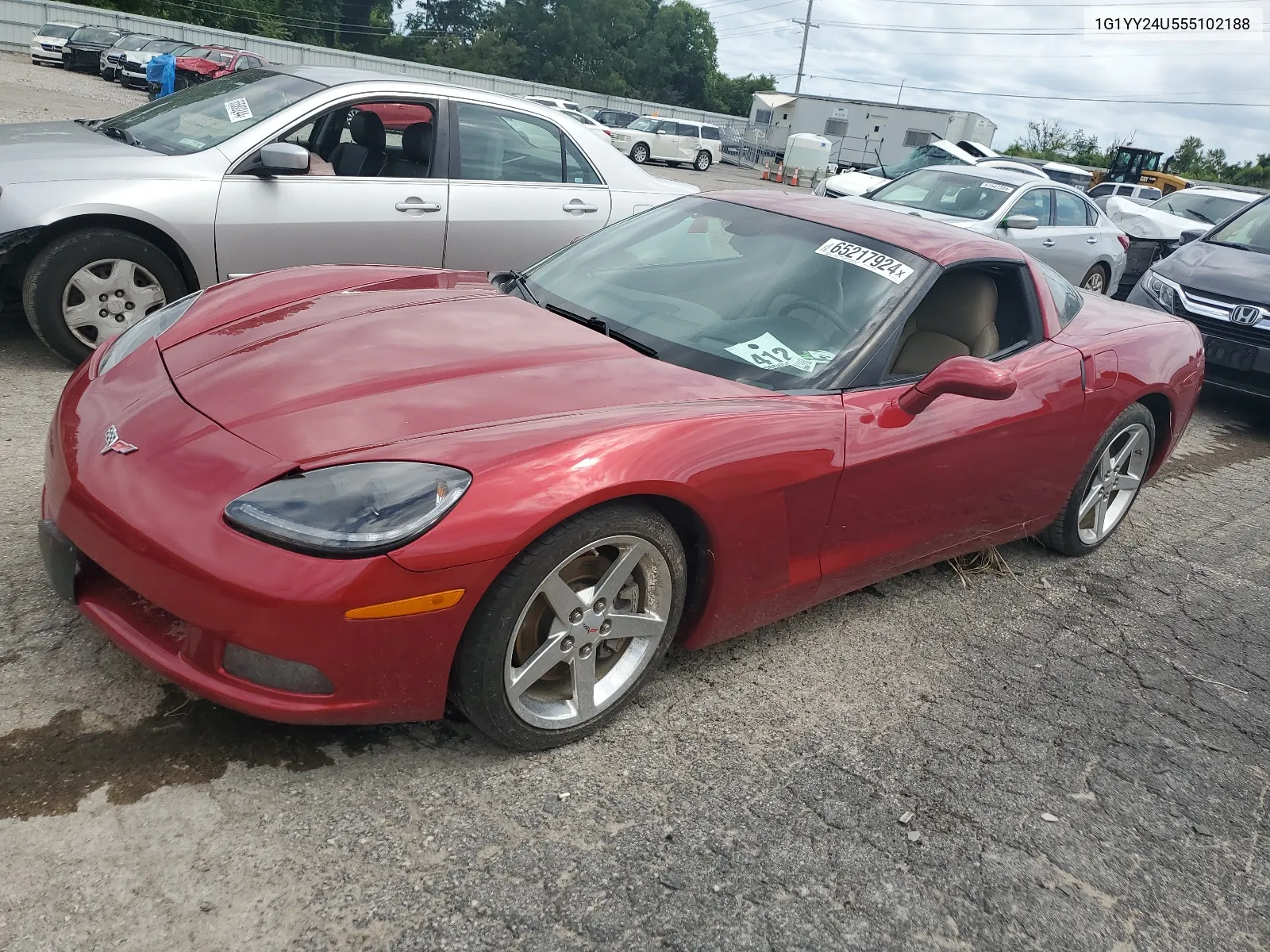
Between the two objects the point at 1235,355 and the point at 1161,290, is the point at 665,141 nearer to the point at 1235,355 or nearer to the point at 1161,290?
the point at 1161,290

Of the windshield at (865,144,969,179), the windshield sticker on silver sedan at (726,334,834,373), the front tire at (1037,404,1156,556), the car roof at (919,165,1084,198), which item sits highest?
the windshield at (865,144,969,179)

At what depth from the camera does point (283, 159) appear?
4.73 m

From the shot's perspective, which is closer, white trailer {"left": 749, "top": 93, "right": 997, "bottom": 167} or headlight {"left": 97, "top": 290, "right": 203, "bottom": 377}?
headlight {"left": 97, "top": 290, "right": 203, "bottom": 377}

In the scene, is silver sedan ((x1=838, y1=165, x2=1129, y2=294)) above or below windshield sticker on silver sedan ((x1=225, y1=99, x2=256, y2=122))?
below

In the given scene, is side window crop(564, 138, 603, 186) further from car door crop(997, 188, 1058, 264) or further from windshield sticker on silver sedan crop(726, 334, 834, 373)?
car door crop(997, 188, 1058, 264)

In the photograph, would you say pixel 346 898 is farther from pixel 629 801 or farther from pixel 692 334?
pixel 692 334

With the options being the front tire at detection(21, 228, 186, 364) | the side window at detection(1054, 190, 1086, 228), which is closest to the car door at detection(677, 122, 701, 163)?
the side window at detection(1054, 190, 1086, 228)

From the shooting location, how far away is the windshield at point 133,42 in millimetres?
30828

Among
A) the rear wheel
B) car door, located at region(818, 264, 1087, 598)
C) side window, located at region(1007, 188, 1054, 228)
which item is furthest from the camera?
the rear wheel

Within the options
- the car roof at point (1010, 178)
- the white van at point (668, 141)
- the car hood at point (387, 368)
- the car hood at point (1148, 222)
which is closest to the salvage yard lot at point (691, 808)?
the car hood at point (387, 368)

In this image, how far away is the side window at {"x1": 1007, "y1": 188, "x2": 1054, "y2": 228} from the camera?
10.4 meters

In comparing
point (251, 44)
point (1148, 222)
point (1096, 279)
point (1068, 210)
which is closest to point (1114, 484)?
point (1068, 210)

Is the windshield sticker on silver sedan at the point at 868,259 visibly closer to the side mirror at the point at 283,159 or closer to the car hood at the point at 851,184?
the side mirror at the point at 283,159

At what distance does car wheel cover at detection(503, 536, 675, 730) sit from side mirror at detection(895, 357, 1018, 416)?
101cm
